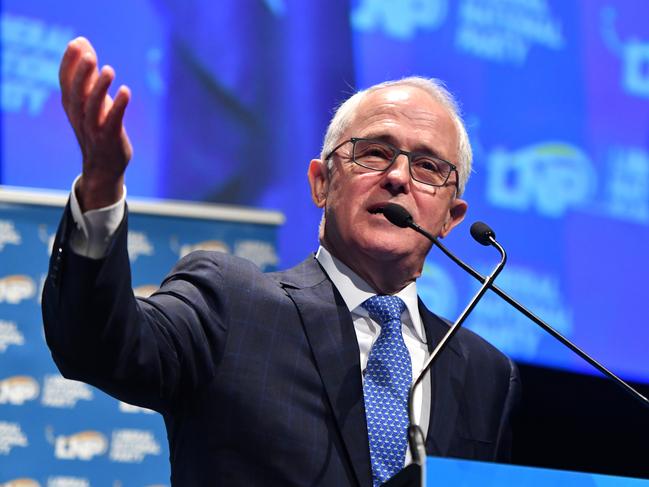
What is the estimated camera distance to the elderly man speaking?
1.48m

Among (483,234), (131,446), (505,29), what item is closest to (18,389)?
(131,446)

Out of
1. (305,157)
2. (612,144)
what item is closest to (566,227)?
(612,144)

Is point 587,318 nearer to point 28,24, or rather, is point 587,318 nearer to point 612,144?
point 612,144

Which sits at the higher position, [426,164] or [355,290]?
[426,164]

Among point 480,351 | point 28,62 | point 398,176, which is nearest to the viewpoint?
Result: point 398,176

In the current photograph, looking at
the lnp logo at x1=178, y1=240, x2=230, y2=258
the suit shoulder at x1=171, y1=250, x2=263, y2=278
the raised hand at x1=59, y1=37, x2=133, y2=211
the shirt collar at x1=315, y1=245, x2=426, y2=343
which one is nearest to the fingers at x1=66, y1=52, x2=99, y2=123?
the raised hand at x1=59, y1=37, x2=133, y2=211

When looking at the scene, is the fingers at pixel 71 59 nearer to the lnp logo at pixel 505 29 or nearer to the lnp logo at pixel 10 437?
the lnp logo at pixel 10 437

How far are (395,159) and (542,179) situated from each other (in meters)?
1.78

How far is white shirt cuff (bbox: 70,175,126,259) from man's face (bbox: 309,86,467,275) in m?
0.80

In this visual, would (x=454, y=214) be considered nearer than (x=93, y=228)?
No

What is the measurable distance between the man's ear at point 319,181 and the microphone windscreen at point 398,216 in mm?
420

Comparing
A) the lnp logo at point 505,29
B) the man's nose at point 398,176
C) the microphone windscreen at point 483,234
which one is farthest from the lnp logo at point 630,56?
the microphone windscreen at point 483,234

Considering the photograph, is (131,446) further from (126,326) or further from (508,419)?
(126,326)

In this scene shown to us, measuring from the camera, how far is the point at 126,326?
5.12 ft
